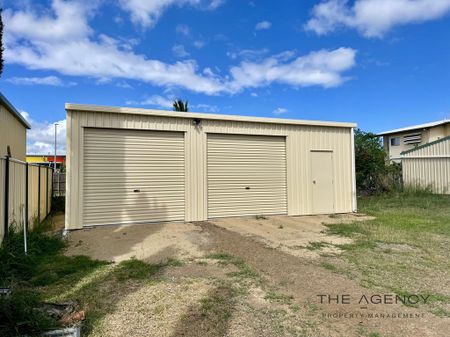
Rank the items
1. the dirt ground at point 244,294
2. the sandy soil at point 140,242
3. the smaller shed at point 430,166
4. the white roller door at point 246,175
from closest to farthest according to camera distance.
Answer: the dirt ground at point 244,294
the sandy soil at point 140,242
the white roller door at point 246,175
the smaller shed at point 430,166

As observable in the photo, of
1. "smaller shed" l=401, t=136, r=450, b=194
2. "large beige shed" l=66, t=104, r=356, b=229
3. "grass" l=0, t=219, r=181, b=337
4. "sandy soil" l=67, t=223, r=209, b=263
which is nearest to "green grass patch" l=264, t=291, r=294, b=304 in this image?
"grass" l=0, t=219, r=181, b=337

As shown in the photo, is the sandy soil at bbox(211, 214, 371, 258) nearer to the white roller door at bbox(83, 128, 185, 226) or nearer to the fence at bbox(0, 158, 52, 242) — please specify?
the white roller door at bbox(83, 128, 185, 226)

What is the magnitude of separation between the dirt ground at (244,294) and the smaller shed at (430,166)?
12.3m

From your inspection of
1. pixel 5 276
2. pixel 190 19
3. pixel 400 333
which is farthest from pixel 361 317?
pixel 190 19

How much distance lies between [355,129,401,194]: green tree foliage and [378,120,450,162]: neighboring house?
4016 millimetres

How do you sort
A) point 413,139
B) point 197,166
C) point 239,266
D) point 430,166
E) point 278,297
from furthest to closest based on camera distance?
point 413,139 < point 430,166 < point 197,166 < point 239,266 < point 278,297

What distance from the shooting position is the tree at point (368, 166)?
55.5ft

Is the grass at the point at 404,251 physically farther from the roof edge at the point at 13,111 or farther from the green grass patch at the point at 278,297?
the roof edge at the point at 13,111

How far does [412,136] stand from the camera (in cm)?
2525

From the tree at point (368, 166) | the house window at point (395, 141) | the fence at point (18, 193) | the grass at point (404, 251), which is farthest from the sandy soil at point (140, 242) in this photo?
the house window at point (395, 141)

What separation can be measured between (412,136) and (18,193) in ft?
90.1

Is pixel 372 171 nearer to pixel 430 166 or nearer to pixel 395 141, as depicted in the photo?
pixel 430 166

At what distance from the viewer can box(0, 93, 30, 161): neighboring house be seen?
9055mm

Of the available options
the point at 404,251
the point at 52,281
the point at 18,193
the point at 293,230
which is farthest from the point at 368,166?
the point at 52,281
